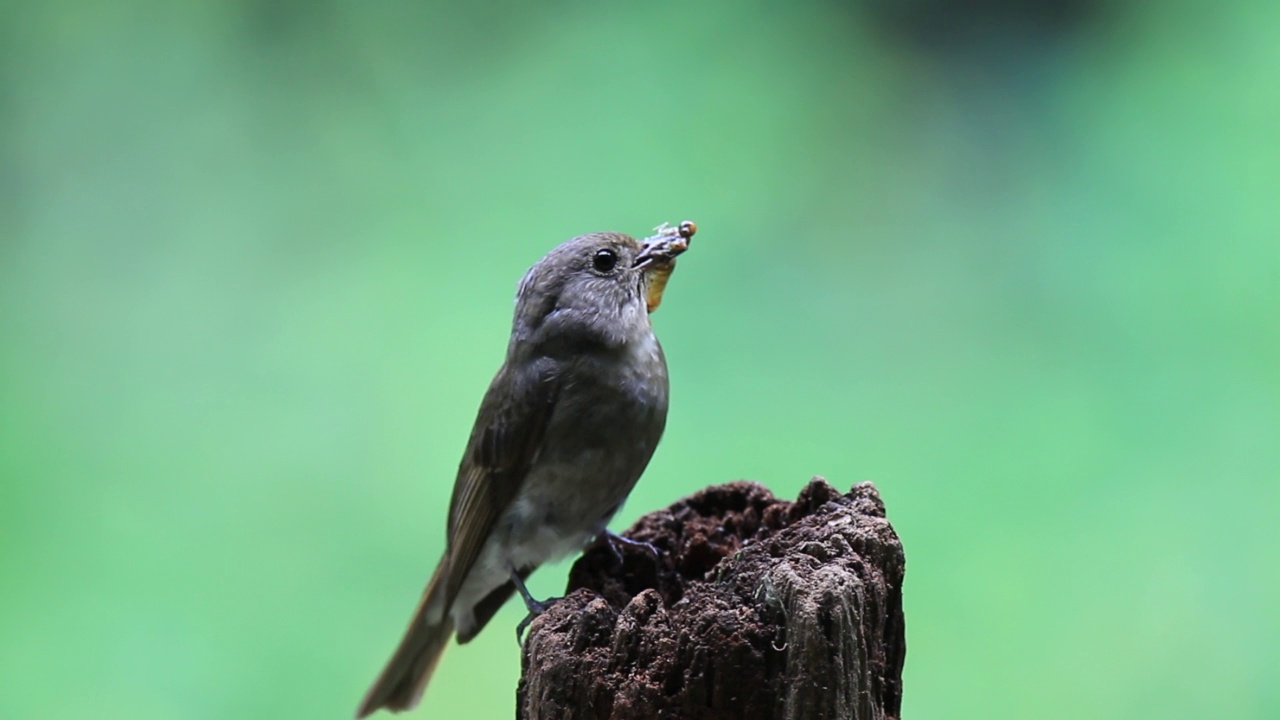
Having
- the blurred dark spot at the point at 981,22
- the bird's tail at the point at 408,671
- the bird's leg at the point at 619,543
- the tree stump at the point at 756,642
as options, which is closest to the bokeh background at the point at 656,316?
the blurred dark spot at the point at 981,22

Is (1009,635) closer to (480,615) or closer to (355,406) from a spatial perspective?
(480,615)

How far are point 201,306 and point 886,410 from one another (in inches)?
85.6

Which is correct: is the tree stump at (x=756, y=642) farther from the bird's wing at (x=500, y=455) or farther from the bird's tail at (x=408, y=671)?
the bird's tail at (x=408, y=671)

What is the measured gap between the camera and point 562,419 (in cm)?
248

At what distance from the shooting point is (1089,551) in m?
3.32

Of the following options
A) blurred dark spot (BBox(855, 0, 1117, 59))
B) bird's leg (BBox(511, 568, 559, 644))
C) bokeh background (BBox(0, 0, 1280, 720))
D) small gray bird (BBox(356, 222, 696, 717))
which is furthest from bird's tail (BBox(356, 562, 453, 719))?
blurred dark spot (BBox(855, 0, 1117, 59))

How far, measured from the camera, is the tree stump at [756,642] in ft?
5.20

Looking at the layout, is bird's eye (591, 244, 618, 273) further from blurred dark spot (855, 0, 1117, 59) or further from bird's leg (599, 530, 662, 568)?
blurred dark spot (855, 0, 1117, 59)

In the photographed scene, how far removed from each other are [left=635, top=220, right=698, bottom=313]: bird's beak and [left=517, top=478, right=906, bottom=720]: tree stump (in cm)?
89

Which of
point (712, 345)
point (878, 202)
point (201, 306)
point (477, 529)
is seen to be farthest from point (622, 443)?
point (201, 306)

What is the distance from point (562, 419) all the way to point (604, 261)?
0.39 metres

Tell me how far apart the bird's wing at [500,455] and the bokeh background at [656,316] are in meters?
0.88

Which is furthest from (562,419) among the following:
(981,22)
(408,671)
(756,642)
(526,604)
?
(981,22)

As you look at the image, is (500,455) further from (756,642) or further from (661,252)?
(756,642)
